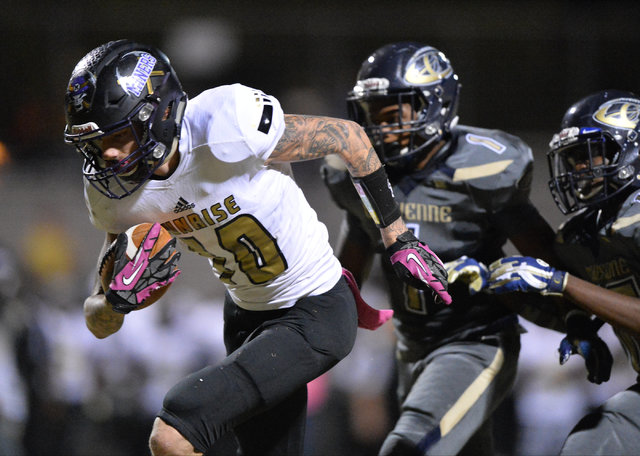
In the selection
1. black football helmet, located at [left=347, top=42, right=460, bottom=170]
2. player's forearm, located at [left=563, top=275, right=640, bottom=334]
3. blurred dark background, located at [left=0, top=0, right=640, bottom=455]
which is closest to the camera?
player's forearm, located at [left=563, top=275, right=640, bottom=334]

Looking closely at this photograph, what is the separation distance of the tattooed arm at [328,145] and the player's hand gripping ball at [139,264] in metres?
0.39

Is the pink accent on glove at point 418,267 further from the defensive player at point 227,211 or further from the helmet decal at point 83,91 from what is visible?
the helmet decal at point 83,91

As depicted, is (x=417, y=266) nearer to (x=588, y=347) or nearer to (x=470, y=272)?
(x=470, y=272)

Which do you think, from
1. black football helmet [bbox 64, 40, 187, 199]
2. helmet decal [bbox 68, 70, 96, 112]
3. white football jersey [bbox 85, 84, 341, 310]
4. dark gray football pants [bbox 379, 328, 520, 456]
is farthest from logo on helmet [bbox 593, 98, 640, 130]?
helmet decal [bbox 68, 70, 96, 112]

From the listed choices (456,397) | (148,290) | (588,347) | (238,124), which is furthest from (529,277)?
(148,290)

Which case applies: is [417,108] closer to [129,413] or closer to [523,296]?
[523,296]

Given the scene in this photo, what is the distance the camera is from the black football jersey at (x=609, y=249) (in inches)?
100

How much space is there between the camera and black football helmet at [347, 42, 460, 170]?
9.89ft

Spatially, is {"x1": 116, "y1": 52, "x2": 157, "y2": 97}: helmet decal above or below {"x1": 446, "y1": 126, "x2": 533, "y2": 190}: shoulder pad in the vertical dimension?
above

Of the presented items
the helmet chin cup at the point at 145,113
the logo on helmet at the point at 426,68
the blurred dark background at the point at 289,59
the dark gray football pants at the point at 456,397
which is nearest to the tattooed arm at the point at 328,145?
the helmet chin cup at the point at 145,113

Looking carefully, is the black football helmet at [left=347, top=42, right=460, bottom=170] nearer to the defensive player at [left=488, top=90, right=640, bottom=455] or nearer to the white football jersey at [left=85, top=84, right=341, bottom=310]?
the defensive player at [left=488, top=90, right=640, bottom=455]

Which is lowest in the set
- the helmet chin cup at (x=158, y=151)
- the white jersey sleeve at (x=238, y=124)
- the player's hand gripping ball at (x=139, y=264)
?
the player's hand gripping ball at (x=139, y=264)

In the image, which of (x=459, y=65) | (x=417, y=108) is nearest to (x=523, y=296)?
(x=417, y=108)

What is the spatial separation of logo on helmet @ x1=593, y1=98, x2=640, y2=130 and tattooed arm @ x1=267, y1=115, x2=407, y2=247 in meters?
0.93
